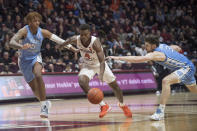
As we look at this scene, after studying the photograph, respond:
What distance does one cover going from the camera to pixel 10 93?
562 inches

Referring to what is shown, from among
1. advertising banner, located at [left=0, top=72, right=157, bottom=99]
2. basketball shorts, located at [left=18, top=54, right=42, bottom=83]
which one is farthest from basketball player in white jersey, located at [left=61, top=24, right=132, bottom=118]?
advertising banner, located at [left=0, top=72, right=157, bottom=99]

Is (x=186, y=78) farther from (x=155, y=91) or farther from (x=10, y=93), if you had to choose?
(x=155, y=91)

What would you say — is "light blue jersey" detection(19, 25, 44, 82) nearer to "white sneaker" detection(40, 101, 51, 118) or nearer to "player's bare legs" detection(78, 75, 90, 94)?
"white sneaker" detection(40, 101, 51, 118)

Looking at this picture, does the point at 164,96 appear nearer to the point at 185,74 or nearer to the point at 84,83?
the point at 185,74

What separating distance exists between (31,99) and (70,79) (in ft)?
6.23

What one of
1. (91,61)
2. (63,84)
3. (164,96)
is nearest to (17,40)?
(91,61)

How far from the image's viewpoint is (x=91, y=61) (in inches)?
345

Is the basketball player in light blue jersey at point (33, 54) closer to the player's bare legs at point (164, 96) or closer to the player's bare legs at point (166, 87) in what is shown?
the player's bare legs at point (164, 96)

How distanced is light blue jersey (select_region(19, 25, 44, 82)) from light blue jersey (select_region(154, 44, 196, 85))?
246cm

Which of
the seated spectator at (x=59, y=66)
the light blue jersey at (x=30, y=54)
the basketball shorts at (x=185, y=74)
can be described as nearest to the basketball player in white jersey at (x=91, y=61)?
the light blue jersey at (x=30, y=54)

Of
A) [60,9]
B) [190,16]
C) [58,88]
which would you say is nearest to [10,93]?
[58,88]

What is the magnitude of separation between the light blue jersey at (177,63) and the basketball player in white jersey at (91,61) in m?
1.15

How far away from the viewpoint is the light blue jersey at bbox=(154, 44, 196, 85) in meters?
8.00

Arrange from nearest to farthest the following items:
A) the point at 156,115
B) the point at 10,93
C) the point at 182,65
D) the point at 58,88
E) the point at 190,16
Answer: the point at 156,115 → the point at 182,65 → the point at 10,93 → the point at 58,88 → the point at 190,16
